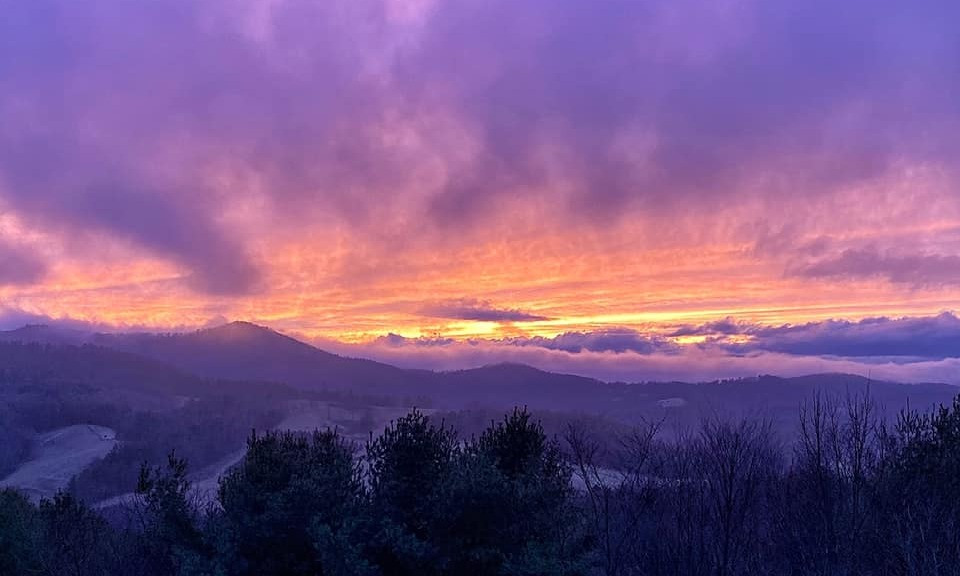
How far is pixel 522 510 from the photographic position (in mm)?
21438

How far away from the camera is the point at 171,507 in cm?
2511

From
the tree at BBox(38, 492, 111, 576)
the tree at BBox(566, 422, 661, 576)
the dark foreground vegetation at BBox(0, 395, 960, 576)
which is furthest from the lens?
the tree at BBox(38, 492, 111, 576)

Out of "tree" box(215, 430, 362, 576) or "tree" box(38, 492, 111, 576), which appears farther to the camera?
"tree" box(38, 492, 111, 576)

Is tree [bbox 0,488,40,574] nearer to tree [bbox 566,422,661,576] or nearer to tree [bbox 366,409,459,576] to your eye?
tree [bbox 366,409,459,576]

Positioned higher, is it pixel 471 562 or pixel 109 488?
pixel 471 562

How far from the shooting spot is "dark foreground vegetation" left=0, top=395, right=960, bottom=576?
21.1 metres

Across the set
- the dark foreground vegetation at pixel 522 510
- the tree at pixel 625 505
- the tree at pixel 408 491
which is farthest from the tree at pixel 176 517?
the tree at pixel 625 505

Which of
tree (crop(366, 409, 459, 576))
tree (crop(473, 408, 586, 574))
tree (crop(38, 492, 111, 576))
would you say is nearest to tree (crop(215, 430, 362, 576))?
tree (crop(366, 409, 459, 576))

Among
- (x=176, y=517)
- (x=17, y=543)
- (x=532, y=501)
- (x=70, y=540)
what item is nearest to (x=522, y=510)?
(x=532, y=501)

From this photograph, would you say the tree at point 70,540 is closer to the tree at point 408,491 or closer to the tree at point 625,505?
the tree at point 408,491

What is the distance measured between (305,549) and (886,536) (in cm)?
1793

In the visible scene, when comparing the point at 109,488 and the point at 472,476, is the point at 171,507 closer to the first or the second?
the point at 472,476

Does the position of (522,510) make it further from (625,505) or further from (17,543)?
(17,543)

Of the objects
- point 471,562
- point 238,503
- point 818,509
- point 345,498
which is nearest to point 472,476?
point 471,562
